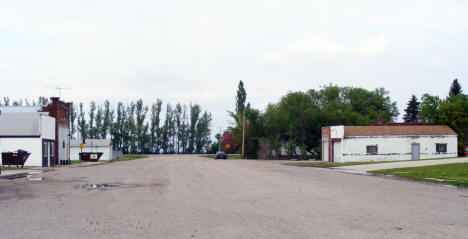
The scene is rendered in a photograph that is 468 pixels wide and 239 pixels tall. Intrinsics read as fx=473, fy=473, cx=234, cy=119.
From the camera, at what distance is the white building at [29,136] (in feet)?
138

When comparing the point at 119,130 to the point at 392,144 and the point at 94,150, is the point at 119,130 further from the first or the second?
the point at 392,144

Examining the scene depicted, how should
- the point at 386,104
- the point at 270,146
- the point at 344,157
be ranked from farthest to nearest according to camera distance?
1. the point at 386,104
2. the point at 270,146
3. the point at 344,157

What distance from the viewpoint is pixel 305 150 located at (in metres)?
68.1

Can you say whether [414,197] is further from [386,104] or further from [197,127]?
[197,127]

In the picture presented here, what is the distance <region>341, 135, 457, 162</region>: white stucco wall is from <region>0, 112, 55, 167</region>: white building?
29.6m

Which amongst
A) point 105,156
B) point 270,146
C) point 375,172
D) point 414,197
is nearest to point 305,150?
point 270,146

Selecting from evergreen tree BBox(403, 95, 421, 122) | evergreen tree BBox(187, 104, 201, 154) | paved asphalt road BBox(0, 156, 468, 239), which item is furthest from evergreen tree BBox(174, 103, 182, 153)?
paved asphalt road BBox(0, 156, 468, 239)

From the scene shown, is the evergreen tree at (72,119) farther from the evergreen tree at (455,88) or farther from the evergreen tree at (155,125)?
the evergreen tree at (455,88)

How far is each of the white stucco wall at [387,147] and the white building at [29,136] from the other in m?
29.6

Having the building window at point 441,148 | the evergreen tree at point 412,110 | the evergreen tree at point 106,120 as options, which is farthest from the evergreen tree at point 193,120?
the building window at point 441,148

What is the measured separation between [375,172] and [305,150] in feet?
128

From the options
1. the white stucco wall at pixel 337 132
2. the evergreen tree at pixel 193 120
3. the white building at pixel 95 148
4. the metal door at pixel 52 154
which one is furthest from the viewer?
the evergreen tree at pixel 193 120

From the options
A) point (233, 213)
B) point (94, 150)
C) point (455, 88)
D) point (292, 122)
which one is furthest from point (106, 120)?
point (233, 213)

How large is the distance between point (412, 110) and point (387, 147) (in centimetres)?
5426
